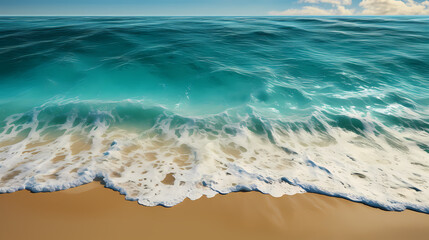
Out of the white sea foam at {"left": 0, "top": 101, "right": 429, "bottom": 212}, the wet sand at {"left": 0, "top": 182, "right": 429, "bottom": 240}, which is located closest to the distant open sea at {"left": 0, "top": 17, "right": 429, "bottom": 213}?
the white sea foam at {"left": 0, "top": 101, "right": 429, "bottom": 212}

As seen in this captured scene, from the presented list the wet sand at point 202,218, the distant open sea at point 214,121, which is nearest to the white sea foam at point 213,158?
the distant open sea at point 214,121

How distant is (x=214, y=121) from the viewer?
5.26 meters

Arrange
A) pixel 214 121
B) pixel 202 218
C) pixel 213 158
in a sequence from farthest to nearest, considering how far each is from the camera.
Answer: pixel 214 121 < pixel 213 158 < pixel 202 218

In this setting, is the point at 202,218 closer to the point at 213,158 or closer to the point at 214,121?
the point at 213,158

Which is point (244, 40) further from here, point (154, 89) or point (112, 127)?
point (112, 127)

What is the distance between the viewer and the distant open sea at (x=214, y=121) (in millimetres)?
3299

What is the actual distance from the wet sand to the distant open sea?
16 centimetres

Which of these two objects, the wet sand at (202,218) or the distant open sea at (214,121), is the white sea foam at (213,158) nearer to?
the distant open sea at (214,121)

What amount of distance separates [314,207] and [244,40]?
11730 mm

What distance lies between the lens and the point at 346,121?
5281mm

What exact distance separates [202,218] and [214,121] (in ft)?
9.20

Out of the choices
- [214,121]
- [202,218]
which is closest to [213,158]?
[202,218]

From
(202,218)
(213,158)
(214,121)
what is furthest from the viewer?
(214,121)

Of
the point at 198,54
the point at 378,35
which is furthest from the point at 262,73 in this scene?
the point at 378,35
